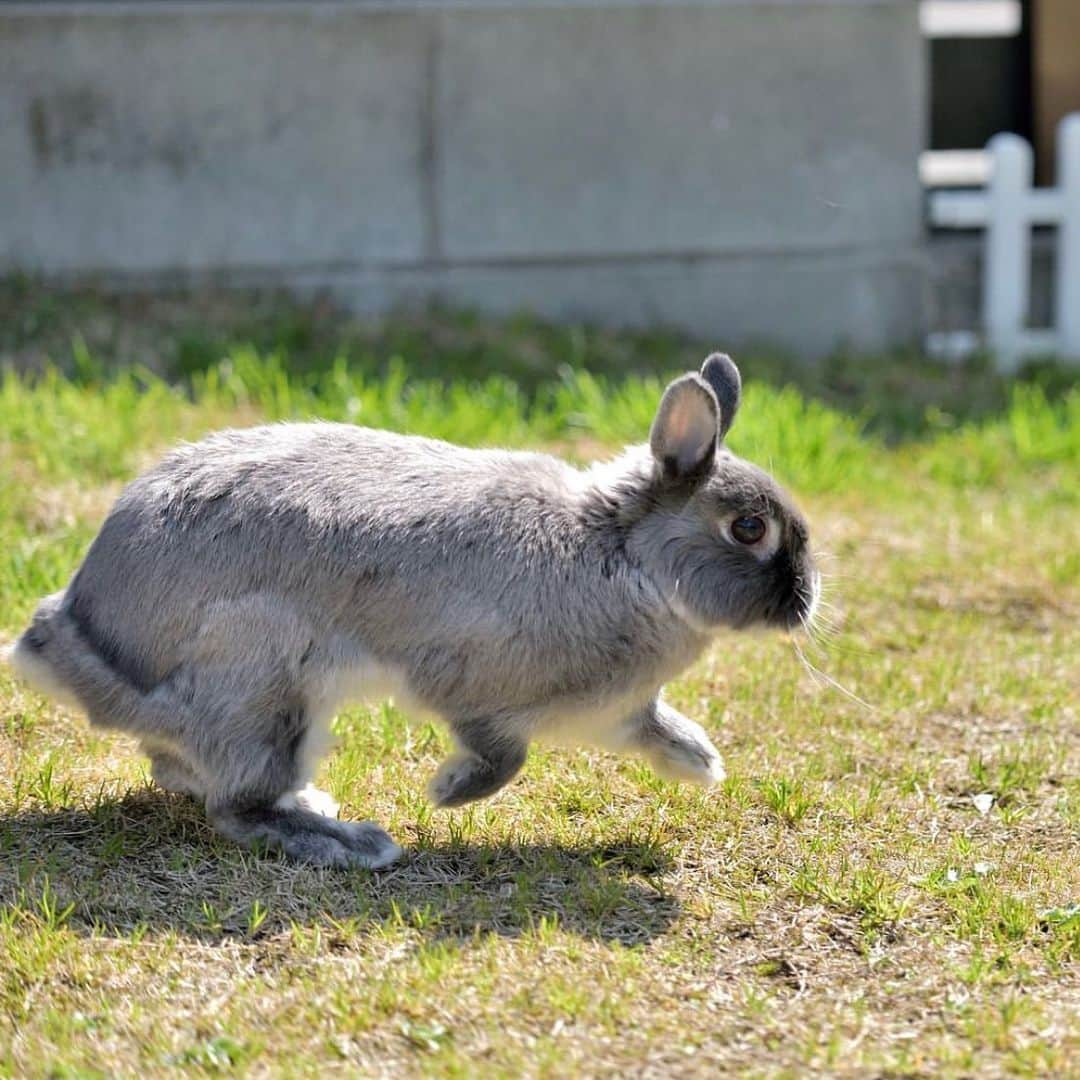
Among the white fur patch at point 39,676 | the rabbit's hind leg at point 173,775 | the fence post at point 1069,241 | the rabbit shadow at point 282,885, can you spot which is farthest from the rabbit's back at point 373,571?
the fence post at point 1069,241

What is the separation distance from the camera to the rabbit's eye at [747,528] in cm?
368

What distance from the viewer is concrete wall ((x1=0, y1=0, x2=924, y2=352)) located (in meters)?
7.53

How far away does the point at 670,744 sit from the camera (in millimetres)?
3807

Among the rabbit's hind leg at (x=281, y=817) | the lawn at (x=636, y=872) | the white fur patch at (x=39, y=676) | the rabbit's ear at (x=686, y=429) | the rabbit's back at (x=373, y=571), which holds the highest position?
the rabbit's ear at (x=686, y=429)

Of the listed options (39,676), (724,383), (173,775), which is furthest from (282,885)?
(724,383)

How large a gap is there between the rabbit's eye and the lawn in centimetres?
22

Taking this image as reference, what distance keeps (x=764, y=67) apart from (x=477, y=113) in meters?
1.31

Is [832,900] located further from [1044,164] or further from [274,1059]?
[1044,164]

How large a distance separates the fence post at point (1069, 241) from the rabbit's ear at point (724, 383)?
4.56 meters

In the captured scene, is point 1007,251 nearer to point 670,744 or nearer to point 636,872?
point 670,744

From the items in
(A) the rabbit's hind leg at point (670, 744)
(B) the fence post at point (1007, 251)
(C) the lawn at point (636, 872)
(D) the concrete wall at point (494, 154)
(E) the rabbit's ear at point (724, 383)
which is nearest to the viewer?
(C) the lawn at point (636, 872)

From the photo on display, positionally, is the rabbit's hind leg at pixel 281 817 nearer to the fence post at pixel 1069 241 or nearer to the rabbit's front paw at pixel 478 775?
the rabbit's front paw at pixel 478 775

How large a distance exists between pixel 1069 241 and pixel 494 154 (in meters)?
2.66

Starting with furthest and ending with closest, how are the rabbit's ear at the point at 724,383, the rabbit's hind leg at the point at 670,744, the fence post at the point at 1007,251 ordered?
the fence post at the point at 1007,251 < the rabbit's ear at the point at 724,383 < the rabbit's hind leg at the point at 670,744
